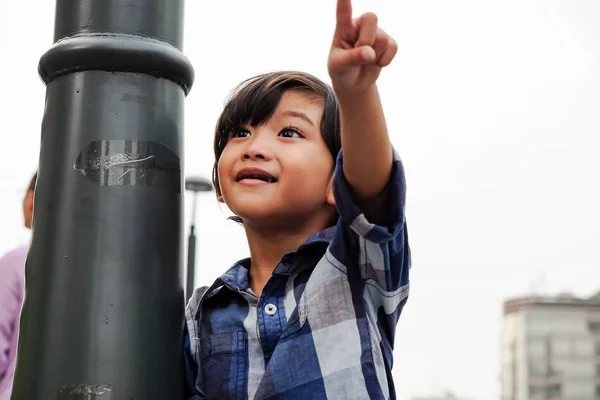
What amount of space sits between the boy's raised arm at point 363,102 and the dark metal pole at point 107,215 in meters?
0.35

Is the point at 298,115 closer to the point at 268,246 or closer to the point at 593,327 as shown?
the point at 268,246

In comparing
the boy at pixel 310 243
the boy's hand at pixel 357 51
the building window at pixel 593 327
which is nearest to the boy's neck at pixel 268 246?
the boy at pixel 310 243

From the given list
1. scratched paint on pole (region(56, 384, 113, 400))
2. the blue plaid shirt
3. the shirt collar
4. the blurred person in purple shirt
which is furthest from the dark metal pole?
the blurred person in purple shirt

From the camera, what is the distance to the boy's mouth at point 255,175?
182 centimetres

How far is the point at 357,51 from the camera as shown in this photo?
4.54ft

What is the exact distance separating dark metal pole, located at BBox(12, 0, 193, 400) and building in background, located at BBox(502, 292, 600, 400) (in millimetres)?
51141

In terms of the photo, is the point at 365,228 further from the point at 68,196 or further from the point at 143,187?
the point at 68,196

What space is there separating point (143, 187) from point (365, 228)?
41 cm

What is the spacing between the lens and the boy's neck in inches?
75.2

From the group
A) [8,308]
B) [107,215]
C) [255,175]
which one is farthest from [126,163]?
[8,308]

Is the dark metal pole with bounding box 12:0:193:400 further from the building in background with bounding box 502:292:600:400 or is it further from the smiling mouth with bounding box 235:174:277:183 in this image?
the building in background with bounding box 502:292:600:400

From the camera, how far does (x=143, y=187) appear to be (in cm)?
156

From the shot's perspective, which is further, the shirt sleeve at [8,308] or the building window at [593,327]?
the building window at [593,327]

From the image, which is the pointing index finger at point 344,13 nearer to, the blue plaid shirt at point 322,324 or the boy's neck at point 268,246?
the blue plaid shirt at point 322,324
